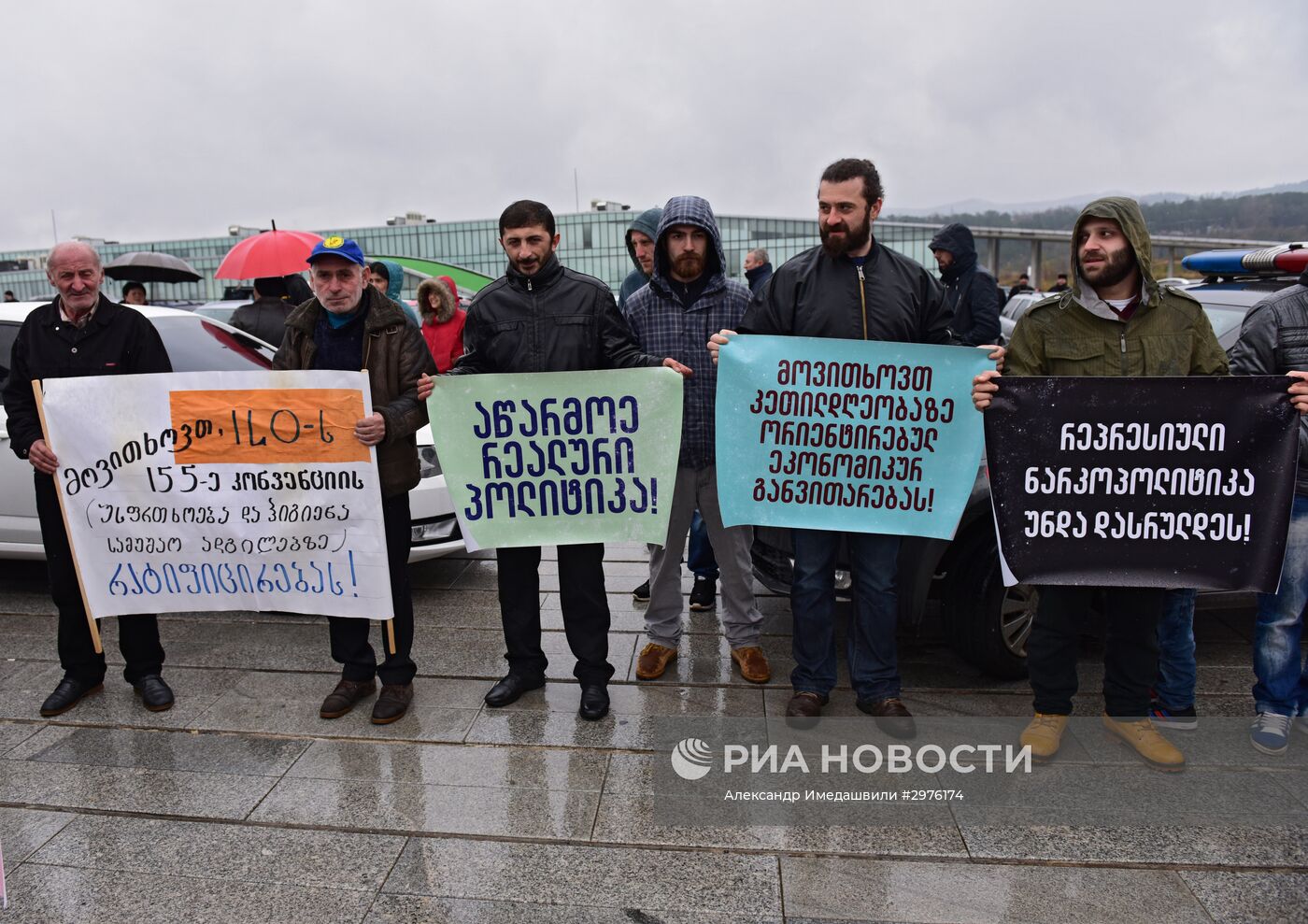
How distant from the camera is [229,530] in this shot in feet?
13.3

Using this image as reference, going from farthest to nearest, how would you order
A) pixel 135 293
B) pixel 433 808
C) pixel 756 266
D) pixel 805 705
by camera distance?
pixel 135 293
pixel 756 266
pixel 805 705
pixel 433 808

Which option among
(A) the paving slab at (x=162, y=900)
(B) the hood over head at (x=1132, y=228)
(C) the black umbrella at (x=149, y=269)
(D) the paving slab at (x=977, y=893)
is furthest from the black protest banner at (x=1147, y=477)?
(C) the black umbrella at (x=149, y=269)

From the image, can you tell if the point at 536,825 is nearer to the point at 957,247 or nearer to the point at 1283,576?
the point at 1283,576

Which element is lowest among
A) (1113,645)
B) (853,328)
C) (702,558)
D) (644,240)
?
(702,558)

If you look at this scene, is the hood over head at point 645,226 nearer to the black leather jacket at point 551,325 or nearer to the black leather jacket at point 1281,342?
the black leather jacket at point 551,325

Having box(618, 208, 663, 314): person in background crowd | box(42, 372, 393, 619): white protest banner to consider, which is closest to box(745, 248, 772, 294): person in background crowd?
box(618, 208, 663, 314): person in background crowd

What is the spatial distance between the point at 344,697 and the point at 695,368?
6.84ft

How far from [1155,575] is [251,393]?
3658mm

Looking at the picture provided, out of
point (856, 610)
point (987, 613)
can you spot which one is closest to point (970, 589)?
point (987, 613)

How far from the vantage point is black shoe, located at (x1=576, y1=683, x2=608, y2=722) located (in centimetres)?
392

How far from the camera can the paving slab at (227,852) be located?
9.39ft

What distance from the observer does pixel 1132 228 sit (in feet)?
10.9

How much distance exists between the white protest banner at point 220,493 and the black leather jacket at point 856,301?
1.79m

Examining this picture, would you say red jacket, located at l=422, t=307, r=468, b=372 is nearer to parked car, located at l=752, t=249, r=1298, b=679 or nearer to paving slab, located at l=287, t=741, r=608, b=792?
parked car, located at l=752, t=249, r=1298, b=679
